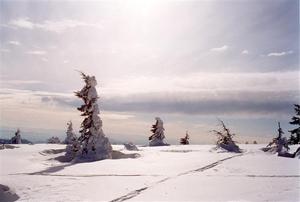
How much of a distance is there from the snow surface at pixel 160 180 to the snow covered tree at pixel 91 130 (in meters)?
5.36

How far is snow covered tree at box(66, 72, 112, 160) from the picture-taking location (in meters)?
31.4

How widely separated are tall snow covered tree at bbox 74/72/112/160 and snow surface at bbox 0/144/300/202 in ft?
17.6

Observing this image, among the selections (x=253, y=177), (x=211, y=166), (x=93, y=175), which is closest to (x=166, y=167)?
(x=211, y=166)

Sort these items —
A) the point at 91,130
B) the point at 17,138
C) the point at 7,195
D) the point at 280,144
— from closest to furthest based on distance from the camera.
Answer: the point at 7,195, the point at 91,130, the point at 280,144, the point at 17,138

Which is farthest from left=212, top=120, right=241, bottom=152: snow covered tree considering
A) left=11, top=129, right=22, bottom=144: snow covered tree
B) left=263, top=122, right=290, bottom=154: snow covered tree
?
left=11, top=129, right=22, bottom=144: snow covered tree

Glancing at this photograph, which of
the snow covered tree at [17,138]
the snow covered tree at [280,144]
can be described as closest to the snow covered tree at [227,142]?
the snow covered tree at [280,144]

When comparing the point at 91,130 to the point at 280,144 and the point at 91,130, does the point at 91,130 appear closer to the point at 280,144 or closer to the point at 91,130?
the point at 91,130

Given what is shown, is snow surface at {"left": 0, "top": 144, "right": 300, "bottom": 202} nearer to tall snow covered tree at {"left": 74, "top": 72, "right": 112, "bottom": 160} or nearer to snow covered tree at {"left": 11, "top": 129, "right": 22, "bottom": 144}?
tall snow covered tree at {"left": 74, "top": 72, "right": 112, "bottom": 160}

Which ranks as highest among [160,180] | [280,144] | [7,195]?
[280,144]

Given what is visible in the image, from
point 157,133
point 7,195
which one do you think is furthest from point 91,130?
point 157,133

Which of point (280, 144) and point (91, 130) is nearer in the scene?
point (91, 130)

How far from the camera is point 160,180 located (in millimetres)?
19000

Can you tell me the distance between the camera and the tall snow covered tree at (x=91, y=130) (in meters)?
31.4

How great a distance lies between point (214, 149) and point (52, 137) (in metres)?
40.0
